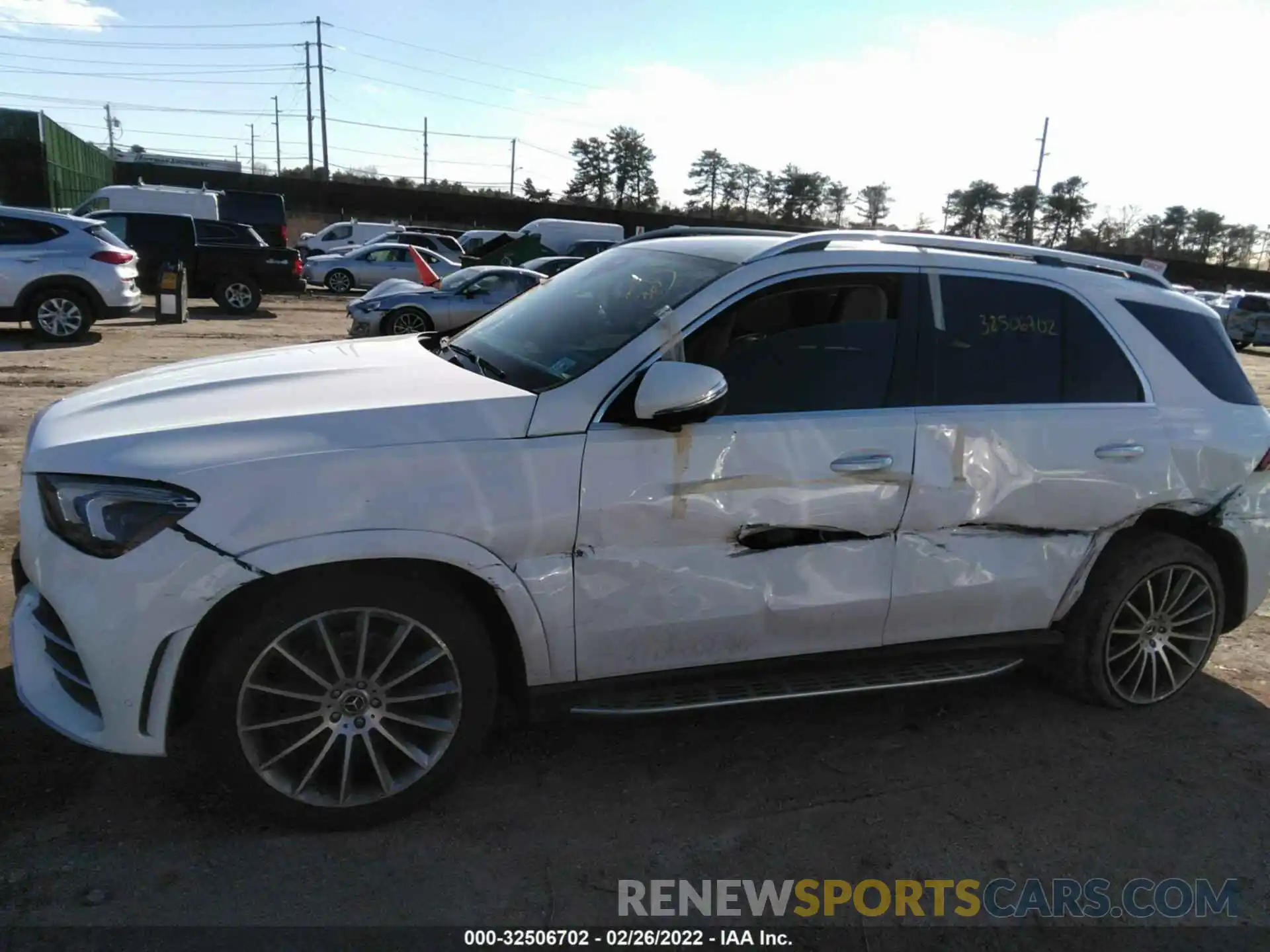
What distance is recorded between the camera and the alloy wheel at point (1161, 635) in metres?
3.94

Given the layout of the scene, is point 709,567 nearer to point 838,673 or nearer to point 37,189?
point 838,673

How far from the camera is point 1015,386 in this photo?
3.61m

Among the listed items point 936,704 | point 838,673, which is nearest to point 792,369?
point 838,673

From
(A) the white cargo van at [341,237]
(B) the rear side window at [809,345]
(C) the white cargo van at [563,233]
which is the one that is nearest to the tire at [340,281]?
(A) the white cargo van at [341,237]

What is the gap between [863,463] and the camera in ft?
10.7

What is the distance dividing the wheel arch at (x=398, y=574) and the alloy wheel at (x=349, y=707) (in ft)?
0.46

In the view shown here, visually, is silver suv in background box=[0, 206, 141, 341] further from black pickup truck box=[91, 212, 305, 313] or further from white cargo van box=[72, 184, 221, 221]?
white cargo van box=[72, 184, 221, 221]

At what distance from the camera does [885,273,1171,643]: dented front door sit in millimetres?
3430

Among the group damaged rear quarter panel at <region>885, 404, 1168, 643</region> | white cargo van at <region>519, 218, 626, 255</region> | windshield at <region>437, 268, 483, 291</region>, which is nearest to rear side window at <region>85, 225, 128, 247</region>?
windshield at <region>437, 268, 483, 291</region>

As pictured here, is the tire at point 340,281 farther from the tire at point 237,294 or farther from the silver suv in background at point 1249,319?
the silver suv in background at point 1249,319

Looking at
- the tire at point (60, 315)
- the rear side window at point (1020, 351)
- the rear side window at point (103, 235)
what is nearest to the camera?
the rear side window at point (1020, 351)

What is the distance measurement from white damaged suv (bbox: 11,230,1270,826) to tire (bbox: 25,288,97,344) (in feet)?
35.4

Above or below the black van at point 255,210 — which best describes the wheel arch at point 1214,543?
below

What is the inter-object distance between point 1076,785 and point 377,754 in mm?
2492
